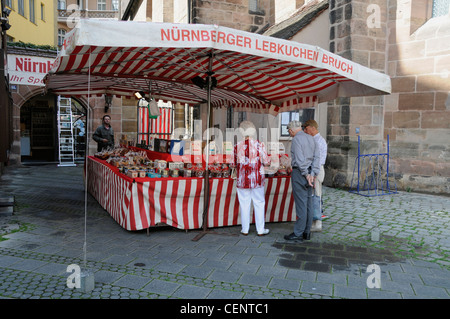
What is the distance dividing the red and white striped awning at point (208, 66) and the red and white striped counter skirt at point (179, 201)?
164cm

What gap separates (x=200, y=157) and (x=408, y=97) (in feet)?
20.8

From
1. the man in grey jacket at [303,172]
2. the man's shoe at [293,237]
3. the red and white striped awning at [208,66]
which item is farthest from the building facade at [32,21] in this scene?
the man's shoe at [293,237]

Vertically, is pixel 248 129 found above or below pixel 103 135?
above

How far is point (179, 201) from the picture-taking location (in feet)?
18.9

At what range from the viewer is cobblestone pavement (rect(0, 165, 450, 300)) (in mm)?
3643

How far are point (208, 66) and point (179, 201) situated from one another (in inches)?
82.0

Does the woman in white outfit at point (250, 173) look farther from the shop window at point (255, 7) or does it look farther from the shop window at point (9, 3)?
the shop window at point (9, 3)

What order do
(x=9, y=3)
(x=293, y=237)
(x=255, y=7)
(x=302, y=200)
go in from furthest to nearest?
1. (x=9, y=3)
2. (x=255, y=7)
3. (x=293, y=237)
4. (x=302, y=200)

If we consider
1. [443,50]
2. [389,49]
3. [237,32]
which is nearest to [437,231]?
[237,32]

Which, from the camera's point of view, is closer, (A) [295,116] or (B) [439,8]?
(B) [439,8]

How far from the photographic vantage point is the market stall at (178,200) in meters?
5.45

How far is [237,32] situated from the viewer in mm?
4375

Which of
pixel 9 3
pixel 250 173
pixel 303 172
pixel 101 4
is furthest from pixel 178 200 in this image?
pixel 101 4

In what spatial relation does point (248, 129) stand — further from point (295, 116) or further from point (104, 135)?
point (295, 116)
